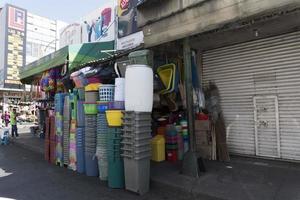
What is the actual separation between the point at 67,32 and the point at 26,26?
59.2 ft

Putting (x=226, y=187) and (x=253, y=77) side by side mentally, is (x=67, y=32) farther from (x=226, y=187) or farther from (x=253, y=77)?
(x=226, y=187)

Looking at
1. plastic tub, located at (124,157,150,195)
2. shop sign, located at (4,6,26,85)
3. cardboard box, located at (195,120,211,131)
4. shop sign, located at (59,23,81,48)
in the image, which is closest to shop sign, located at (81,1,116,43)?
shop sign, located at (59,23,81,48)

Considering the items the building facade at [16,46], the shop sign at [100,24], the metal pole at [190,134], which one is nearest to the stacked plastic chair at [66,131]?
the metal pole at [190,134]

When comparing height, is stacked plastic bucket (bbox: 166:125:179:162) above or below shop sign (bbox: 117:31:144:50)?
below

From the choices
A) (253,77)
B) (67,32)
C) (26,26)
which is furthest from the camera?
(26,26)

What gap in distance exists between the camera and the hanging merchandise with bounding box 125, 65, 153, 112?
523 centimetres

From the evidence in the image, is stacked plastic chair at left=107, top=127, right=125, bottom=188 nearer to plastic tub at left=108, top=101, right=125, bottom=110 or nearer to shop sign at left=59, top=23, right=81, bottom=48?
plastic tub at left=108, top=101, right=125, bottom=110

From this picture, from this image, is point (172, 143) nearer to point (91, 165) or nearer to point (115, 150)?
point (115, 150)

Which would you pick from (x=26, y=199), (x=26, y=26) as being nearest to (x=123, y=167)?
(x=26, y=199)

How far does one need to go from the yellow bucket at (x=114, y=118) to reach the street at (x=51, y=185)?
1.34 metres

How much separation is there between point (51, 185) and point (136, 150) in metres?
2.23

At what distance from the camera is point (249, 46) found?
6980 millimetres

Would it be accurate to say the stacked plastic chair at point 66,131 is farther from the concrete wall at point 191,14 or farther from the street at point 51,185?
the concrete wall at point 191,14

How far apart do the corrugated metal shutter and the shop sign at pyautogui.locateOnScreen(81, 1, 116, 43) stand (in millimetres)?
Result: 6071
